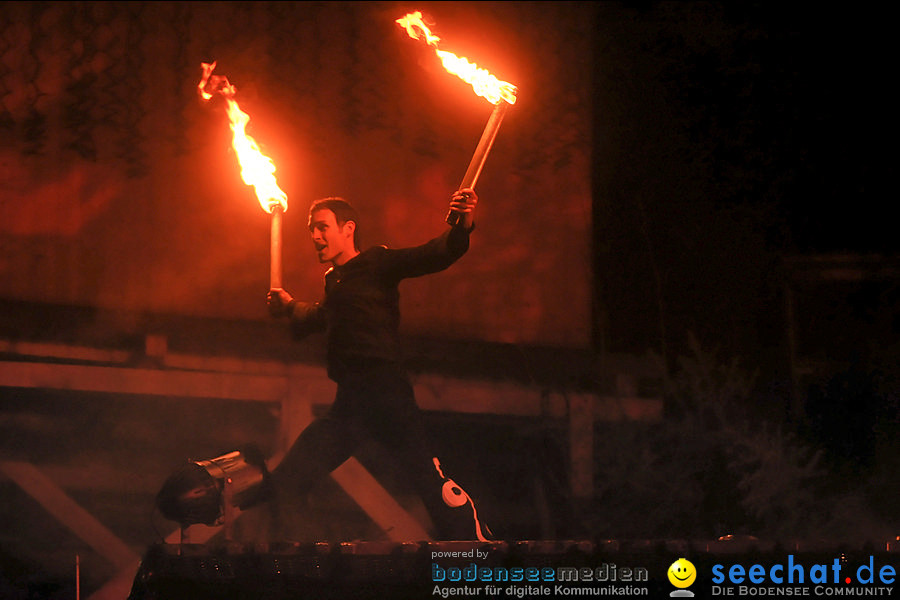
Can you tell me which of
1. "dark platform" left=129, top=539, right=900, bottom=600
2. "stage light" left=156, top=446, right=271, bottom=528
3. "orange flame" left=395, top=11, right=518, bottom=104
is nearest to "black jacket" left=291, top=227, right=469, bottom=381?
"stage light" left=156, top=446, right=271, bottom=528

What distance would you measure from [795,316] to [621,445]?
175 centimetres

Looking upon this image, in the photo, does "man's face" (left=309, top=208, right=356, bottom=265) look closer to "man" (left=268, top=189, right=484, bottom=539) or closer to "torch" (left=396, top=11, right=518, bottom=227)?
"man" (left=268, top=189, right=484, bottom=539)

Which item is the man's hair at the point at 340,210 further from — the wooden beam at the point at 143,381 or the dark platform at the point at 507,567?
the dark platform at the point at 507,567

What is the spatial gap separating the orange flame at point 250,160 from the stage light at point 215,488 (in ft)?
4.46

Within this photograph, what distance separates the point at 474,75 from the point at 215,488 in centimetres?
246

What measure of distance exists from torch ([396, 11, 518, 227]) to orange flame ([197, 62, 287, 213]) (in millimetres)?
1091

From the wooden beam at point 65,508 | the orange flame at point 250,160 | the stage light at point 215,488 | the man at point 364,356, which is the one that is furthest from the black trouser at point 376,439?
the wooden beam at point 65,508

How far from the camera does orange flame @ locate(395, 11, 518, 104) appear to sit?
4527 millimetres

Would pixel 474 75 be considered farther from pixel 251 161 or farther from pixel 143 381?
pixel 143 381

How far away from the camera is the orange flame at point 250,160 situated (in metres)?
4.96

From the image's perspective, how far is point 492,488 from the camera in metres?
6.26

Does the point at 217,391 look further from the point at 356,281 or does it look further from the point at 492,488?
the point at 492,488

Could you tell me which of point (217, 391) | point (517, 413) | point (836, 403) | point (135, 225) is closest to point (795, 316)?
point (836, 403)

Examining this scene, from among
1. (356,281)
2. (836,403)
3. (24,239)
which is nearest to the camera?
(356,281)
